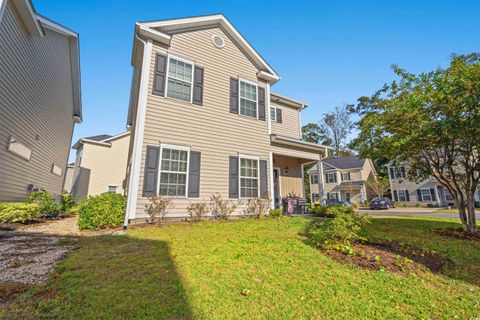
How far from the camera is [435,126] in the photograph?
583cm

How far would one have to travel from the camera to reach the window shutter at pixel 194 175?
Answer: 769 centimetres

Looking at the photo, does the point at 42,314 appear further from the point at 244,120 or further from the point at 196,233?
Answer: the point at 244,120

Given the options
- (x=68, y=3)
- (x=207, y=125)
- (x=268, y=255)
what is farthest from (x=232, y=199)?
(x=68, y=3)

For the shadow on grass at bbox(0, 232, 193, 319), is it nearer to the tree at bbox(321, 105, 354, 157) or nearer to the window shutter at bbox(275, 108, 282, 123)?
the window shutter at bbox(275, 108, 282, 123)

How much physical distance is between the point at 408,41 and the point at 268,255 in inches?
482

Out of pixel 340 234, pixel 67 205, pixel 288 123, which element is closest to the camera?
pixel 340 234

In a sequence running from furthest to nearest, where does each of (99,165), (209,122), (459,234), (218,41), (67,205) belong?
1. (99,165)
2. (67,205)
3. (218,41)
4. (209,122)
5. (459,234)

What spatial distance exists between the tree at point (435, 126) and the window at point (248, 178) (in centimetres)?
416

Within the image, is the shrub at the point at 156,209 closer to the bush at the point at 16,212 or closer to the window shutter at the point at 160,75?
the window shutter at the point at 160,75

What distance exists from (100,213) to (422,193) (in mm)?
34873

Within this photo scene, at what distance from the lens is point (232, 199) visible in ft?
28.0

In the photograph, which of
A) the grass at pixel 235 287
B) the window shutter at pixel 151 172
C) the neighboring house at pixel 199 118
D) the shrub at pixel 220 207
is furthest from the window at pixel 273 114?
the grass at pixel 235 287

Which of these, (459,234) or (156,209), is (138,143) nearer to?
(156,209)

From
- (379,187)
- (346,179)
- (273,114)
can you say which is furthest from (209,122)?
(379,187)
